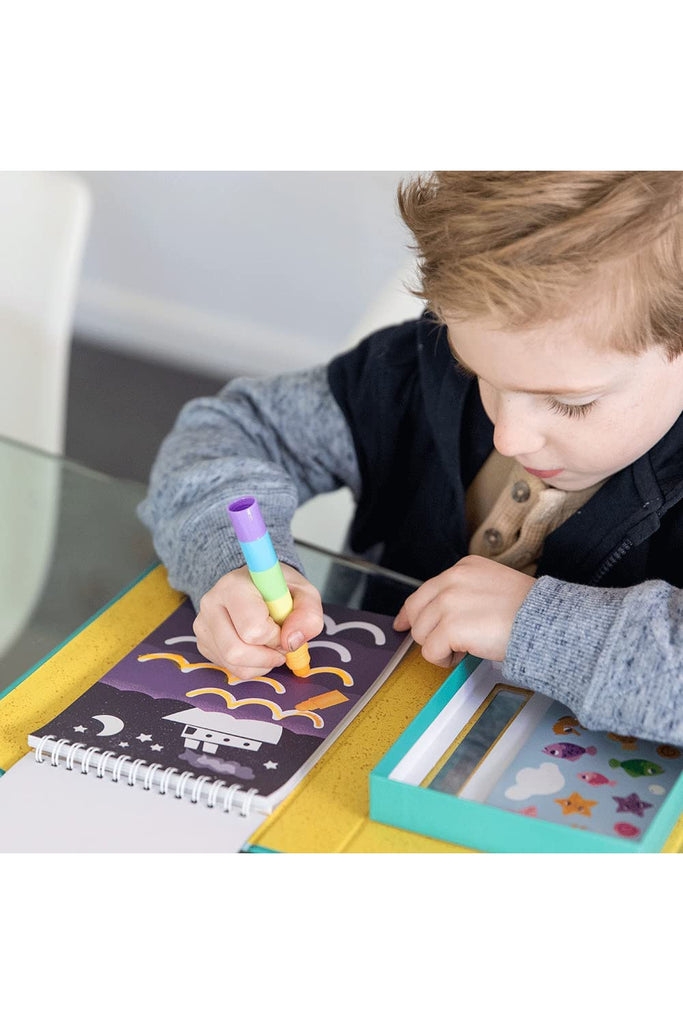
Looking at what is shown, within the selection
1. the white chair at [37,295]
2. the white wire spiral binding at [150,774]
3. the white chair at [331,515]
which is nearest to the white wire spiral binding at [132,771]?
the white wire spiral binding at [150,774]

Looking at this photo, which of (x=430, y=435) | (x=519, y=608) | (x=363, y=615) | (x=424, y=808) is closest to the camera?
(x=424, y=808)

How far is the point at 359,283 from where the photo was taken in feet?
8.07

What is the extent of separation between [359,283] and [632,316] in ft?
5.98

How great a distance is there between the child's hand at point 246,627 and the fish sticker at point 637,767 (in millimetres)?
224

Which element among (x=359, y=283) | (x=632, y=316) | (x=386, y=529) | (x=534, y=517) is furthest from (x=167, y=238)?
(x=632, y=316)

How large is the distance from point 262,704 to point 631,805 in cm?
25

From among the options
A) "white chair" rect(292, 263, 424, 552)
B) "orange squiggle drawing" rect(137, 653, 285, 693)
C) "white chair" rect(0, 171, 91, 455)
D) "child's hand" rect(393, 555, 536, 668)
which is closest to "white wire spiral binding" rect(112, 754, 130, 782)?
"orange squiggle drawing" rect(137, 653, 285, 693)

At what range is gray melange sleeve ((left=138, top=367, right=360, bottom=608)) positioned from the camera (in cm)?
89

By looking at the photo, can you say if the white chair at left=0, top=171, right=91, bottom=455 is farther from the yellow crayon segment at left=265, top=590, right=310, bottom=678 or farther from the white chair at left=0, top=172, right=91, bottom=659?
the yellow crayon segment at left=265, top=590, right=310, bottom=678

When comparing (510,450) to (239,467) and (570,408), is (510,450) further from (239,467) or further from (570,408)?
(239,467)

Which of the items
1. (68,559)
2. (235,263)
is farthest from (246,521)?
(235,263)

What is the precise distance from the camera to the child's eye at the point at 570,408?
28.6 inches
